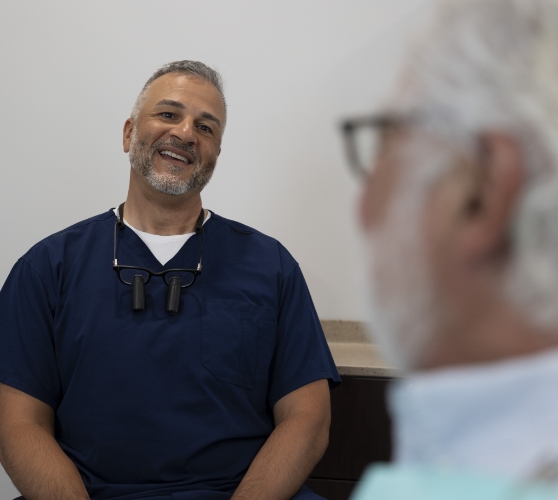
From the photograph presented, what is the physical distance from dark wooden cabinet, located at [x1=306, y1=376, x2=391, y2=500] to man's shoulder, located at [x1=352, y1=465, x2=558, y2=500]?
119cm

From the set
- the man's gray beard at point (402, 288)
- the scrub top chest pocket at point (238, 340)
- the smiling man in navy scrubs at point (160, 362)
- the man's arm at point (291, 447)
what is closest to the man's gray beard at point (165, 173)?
the smiling man in navy scrubs at point (160, 362)

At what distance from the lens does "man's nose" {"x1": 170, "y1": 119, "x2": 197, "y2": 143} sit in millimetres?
1480

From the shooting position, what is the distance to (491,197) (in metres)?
0.32

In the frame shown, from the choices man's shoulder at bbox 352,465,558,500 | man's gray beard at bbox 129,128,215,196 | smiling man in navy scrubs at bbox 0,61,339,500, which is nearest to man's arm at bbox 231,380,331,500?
smiling man in navy scrubs at bbox 0,61,339,500

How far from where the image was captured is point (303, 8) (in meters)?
1.79

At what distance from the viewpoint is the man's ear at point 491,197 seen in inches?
12.3

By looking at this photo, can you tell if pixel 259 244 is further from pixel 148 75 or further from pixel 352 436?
pixel 148 75

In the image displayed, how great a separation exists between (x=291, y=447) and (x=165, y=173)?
0.63 metres

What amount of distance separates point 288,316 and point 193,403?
10.9 inches

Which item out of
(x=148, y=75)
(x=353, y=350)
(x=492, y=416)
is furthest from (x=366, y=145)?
(x=148, y=75)

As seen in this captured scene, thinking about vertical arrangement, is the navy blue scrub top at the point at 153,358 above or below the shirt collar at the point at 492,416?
below

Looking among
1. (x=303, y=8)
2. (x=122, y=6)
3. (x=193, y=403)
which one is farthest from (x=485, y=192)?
(x=122, y=6)

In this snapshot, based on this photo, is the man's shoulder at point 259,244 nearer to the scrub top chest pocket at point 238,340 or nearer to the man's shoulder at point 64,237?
the scrub top chest pocket at point 238,340

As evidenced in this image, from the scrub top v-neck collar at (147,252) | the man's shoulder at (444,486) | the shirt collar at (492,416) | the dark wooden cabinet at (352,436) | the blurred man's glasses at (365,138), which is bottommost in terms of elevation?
the dark wooden cabinet at (352,436)
